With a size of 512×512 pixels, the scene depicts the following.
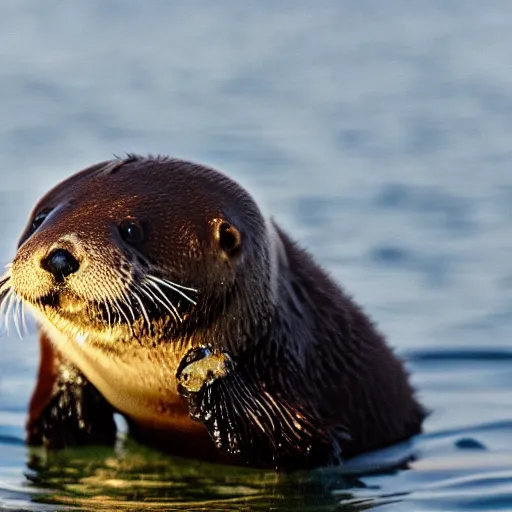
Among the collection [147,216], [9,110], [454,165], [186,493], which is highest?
→ [9,110]

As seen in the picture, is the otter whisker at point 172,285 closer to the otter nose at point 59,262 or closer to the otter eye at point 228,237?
the otter eye at point 228,237

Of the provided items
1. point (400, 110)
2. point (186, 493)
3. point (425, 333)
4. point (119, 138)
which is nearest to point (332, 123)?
Answer: point (400, 110)

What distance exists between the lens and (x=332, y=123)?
671 inches

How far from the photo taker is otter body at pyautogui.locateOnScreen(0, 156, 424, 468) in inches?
276

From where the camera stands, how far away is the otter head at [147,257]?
6.94m

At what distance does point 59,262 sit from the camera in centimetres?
689

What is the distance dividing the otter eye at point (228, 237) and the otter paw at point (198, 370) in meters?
0.43

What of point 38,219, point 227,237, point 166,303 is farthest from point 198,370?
point 38,219

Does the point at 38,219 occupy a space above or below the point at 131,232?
above

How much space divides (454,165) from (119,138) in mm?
3038

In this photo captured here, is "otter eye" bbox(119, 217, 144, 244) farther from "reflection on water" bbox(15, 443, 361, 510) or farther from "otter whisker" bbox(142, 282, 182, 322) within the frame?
"reflection on water" bbox(15, 443, 361, 510)

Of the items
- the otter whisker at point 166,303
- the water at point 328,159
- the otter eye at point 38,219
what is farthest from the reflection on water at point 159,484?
the otter eye at point 38,219

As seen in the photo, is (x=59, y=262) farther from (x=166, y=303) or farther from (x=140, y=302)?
(x=166, y=303)

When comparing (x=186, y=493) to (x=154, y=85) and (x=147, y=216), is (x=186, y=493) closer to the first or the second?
(x=147, y=216)
